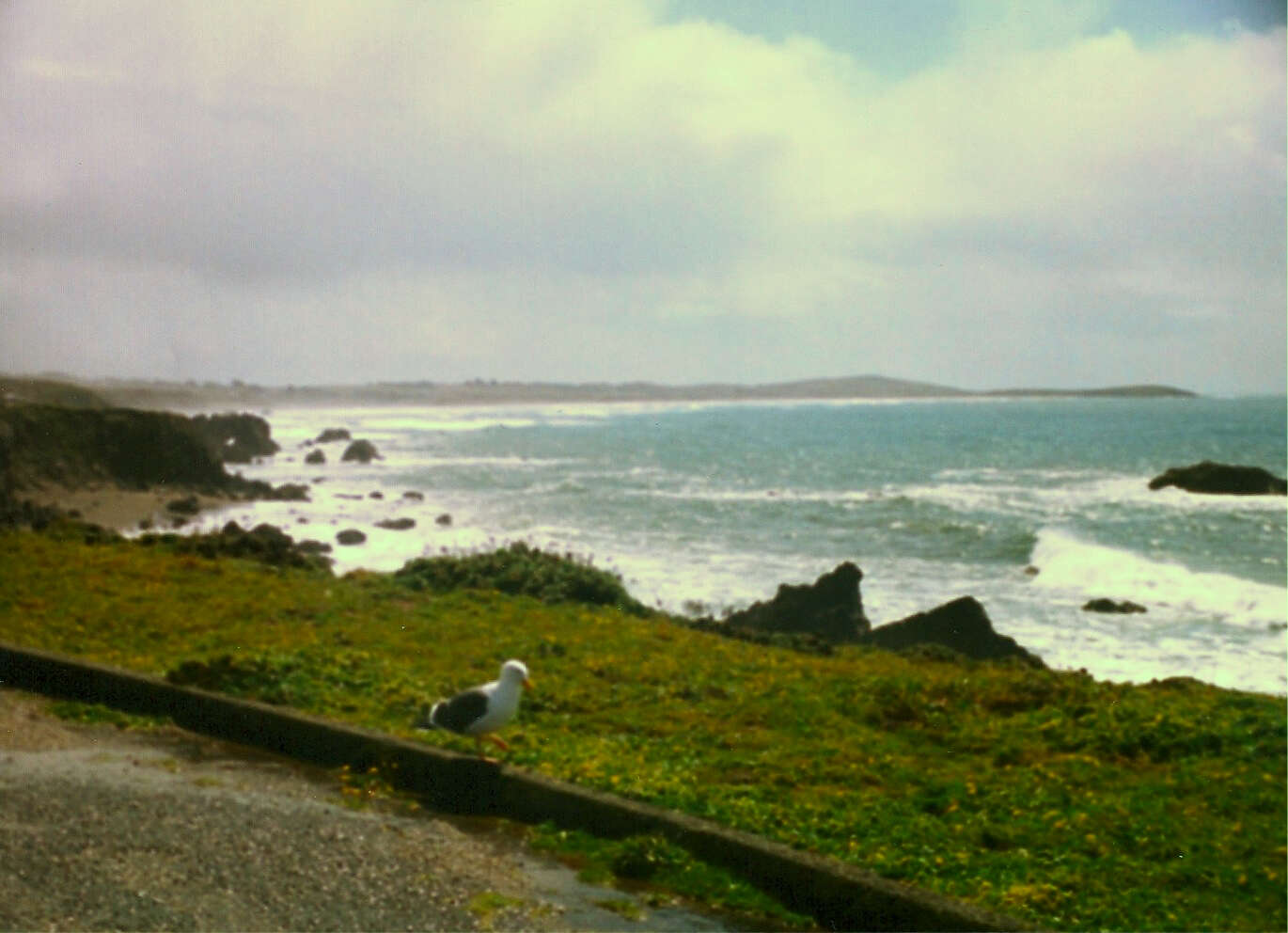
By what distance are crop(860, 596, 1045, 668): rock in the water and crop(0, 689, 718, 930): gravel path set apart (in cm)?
1063

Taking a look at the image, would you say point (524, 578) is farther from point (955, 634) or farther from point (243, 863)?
point (243, 863)

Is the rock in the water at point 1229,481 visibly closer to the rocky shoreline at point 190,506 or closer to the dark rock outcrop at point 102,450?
the rocky shoreline at point 190,506

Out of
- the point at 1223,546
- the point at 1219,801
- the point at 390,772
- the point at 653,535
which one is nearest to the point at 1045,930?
the point at 1219,801

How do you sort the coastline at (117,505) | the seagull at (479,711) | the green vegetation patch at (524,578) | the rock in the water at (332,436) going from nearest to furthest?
the seagull at (479,711) < the green vegetation patch at (524,578) < the coastline at (117,505) < the rock in the water at (332,436)

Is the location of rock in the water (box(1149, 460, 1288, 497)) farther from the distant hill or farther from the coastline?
the distant hill

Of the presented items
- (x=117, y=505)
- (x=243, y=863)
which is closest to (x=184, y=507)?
(x=117, y=505)

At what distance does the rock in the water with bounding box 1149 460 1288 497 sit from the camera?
164ft

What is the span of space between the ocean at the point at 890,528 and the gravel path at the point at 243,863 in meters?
12.9

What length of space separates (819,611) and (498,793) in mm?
11109

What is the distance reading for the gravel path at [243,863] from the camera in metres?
5.76

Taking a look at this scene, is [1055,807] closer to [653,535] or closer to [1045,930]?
[1045,930]

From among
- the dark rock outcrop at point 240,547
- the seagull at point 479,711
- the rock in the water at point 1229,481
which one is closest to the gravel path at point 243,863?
the seagull at point 479,711

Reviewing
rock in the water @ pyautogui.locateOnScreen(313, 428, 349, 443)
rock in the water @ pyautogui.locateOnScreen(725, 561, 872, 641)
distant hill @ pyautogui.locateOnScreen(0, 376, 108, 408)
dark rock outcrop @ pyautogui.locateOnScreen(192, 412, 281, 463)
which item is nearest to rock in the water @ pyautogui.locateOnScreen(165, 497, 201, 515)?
dark rock outcrop @ pyautogui.locateOnScreen(192, 412, 281, 463)

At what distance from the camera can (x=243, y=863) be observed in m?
6.29
